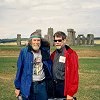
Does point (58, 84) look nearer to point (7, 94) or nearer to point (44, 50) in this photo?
point (44, 50)

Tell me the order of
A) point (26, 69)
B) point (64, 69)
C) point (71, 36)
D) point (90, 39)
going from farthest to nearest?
point (90, 39)
point (71, 36)
point (64, 69)
point (26, 69)

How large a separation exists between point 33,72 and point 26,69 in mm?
142

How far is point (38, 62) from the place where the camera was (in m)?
6.95

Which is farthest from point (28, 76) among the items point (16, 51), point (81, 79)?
point (16, 51)

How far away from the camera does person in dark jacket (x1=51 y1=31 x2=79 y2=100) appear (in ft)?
22.7

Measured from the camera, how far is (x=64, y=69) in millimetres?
7066

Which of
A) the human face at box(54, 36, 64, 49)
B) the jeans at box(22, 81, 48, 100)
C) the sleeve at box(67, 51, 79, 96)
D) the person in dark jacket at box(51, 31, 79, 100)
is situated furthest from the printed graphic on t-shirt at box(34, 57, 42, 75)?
the sleeve at box(67, 51, 79, 96)

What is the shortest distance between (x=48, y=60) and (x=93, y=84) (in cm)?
889

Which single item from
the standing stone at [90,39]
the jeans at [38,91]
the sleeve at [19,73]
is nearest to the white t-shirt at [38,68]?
the jeans at [38,91]

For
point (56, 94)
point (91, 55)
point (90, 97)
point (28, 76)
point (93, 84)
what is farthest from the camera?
point (91, 55)

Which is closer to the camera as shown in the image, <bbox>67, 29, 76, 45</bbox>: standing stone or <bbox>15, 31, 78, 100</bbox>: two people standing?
<bbox>15, 31, 78, 100</bbox>: two people standing

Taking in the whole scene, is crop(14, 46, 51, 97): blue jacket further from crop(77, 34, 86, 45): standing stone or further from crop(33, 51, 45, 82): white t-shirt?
crop(77, 34, 86, 45): standing stone

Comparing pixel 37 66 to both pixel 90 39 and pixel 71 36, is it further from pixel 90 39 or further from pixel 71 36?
pixel 90 39

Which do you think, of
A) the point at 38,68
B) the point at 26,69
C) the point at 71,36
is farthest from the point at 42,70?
the point at 71,36
